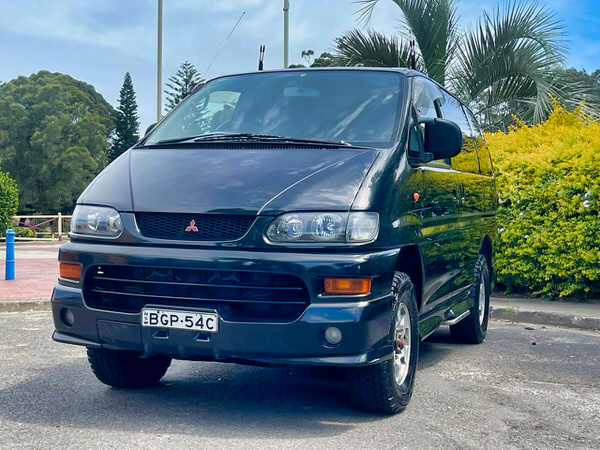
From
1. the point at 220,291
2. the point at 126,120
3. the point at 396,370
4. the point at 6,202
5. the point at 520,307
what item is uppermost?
the point at 126,120

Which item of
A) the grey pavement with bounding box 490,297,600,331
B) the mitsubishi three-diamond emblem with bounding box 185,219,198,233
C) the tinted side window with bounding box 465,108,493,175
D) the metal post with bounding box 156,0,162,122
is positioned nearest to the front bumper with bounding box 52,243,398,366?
the mitsubishi three-diamond emblem with bounding box 185,219,198,233

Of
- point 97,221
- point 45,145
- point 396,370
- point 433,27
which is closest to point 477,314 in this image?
point 396,370

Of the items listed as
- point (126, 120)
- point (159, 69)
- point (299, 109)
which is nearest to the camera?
point (299, 109)

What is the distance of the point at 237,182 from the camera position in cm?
432

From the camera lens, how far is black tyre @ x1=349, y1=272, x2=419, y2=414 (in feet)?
14.4

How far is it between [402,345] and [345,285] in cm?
85

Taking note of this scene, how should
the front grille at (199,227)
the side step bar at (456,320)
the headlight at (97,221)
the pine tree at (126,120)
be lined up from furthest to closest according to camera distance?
the pine tree at (126,120), the side step bar at (456,320), the headlight at (97,221), the front grille at (199,227)

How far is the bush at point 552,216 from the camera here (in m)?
9.70

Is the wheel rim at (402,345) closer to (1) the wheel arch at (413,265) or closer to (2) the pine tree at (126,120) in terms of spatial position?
(1) the wheel arch at (413,265)

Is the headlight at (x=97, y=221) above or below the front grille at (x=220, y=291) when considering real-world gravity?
above

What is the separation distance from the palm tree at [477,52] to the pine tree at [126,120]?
2014 inches

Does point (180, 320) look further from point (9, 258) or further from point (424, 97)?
point (9, 258)

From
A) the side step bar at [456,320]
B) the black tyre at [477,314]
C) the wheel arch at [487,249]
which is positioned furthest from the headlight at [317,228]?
the wheel arch at [487,249]

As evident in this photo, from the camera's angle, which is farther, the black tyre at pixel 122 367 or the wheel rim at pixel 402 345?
the black tyre at pixel 122 367
